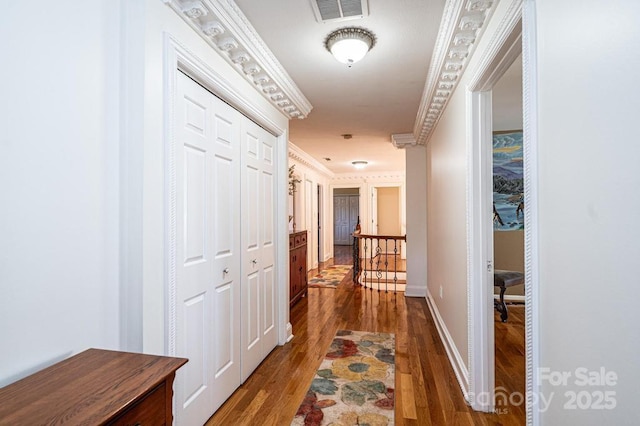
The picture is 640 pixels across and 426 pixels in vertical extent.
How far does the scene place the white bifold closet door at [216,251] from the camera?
1.71 meters

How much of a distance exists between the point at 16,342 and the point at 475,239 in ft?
7.27

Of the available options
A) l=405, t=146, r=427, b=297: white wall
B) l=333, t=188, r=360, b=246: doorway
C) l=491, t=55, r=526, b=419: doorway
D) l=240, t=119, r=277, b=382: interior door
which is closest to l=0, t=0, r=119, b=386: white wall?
l=240, t=119, r=277, b=382: interior door

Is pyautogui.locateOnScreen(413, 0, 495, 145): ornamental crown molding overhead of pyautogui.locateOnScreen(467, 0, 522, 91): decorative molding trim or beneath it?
overhead

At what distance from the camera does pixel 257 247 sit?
106 inches

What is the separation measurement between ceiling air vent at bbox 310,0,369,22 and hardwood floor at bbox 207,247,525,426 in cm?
246

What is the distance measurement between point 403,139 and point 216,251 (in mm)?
3648

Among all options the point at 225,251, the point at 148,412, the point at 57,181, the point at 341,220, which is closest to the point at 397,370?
the point at 225,251

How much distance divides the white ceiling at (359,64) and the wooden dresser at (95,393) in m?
1.85

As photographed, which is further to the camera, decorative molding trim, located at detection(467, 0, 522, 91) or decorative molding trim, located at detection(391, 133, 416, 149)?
decorative molding trim, located at detection(391, 133, 416, 149)

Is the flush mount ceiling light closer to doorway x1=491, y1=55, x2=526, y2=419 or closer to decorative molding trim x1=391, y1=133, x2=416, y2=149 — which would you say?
doorway x1=491, y1=55, x2=526, y2=419

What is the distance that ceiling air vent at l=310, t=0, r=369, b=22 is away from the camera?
5.72ft

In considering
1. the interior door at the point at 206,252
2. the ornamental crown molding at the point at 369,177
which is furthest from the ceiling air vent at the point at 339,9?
the ornamental crown molding at the point at 369,177

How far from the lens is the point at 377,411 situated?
78.7 inches

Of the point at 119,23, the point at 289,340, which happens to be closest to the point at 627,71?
the point at 119,23
